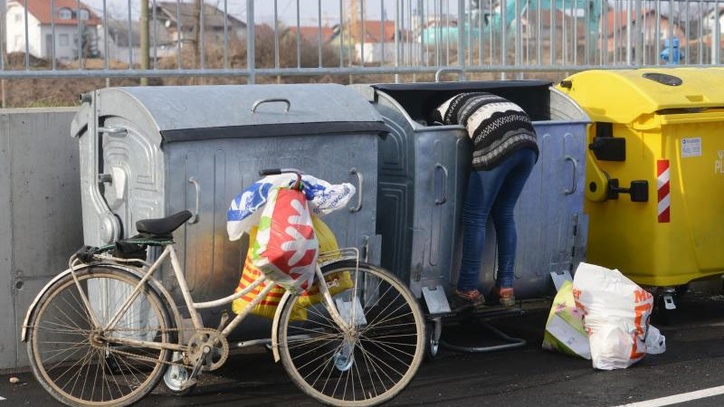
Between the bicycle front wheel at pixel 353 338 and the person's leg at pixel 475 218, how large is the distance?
1.99ft

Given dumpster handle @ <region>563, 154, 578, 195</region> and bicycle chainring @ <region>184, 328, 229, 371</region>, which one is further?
dumpster handle @ <region>563, 154, 578, 195</region>

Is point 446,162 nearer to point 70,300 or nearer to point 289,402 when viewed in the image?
point 289,402

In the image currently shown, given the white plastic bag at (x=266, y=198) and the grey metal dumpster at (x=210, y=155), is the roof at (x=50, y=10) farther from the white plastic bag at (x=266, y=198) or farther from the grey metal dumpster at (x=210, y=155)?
the white plastic bag at (x=266, y=198)

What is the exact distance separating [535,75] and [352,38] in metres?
2.08

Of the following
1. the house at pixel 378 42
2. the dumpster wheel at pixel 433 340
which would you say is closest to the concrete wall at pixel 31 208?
the dumpster wheel at pixel 433 340

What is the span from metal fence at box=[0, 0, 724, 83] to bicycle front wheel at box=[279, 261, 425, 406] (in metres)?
2.22

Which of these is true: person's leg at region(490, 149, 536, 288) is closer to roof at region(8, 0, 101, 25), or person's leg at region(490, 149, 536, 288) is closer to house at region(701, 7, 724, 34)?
roof at region(8, 0, 101, 25)

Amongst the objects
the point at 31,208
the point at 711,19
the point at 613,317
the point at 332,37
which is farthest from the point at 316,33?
the point at 711,19

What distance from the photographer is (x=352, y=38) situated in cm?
856

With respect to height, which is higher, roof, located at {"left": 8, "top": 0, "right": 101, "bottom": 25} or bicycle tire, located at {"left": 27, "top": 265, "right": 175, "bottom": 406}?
roof, located at {"left": 8, "top": 0, "right": 101, "bottom": 25}

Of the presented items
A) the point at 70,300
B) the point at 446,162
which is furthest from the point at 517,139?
the point at 70,300

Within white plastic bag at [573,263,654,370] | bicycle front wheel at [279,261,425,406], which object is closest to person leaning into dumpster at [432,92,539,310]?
white plastic bag at [573,263,654,370]

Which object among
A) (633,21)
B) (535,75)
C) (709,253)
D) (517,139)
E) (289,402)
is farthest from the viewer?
(633,21)

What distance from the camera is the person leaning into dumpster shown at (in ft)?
21.9
